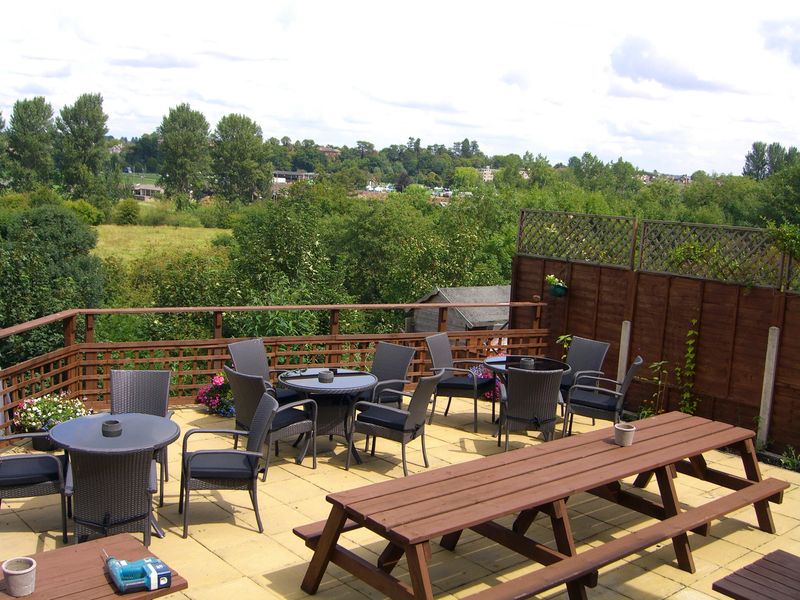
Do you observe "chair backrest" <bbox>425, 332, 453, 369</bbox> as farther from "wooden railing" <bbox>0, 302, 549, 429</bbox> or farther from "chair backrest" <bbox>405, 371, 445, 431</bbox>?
"chair backrest" <bbox>405, 371, 445, 431</bbox>

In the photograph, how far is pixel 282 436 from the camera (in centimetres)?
577

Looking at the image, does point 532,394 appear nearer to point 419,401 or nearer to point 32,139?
point 419,401

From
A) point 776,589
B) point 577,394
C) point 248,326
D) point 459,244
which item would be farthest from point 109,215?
point 776,589

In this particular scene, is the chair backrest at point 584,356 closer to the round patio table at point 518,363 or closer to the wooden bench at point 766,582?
the round patio table at point 518,363

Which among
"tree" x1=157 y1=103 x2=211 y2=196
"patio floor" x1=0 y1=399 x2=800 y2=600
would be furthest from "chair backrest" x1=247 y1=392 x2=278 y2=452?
"tree" x1=157 y1=103 x2=211 y2=196

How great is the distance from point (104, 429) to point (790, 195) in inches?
1516

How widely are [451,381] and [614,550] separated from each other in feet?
11.0

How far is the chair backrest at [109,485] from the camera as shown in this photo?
13.6ft

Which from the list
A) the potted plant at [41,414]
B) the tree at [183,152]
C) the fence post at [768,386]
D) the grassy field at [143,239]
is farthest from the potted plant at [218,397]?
the tree at [183,152]

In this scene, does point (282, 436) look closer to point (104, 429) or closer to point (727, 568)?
point (104, 429)

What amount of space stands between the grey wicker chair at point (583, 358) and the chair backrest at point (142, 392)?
11.7ft

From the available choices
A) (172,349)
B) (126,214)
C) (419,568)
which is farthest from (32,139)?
(419,568)

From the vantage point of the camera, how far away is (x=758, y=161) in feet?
292

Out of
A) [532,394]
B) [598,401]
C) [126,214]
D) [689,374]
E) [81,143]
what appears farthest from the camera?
[81,143]
